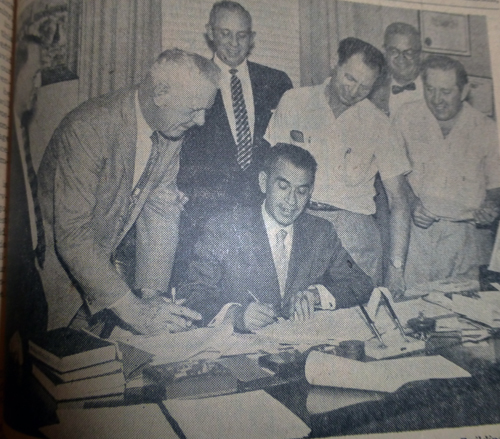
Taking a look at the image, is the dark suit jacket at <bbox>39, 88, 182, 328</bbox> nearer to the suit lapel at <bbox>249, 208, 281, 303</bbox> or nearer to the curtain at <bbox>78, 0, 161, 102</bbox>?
the curtain at <bbox>78, 0, 161, 102</bbox>

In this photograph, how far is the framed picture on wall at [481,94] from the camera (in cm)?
182

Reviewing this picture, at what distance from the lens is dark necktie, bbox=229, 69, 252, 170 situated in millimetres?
1609

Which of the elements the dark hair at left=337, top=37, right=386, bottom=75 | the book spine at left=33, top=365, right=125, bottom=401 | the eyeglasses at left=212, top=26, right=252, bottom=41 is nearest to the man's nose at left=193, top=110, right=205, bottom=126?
the eyeglasses at left=212, top=26, right=252, bottom=41

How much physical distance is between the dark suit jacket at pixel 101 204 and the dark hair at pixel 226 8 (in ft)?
1.42

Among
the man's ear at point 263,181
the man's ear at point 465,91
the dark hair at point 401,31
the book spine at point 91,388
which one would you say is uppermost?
the dark hair at point 401,31

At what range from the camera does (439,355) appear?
5.36 feet

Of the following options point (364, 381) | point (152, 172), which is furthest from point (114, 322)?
point (364, 381)

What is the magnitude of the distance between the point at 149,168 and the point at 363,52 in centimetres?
102

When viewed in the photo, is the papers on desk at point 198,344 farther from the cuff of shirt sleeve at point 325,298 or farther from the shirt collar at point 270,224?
the shirt collar at point 270,224

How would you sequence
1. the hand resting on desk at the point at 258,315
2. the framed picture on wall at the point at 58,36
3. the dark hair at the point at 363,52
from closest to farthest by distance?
1. the hand resting on desk at the point at 258,315
2. the framed picture on wall at the point at 58,36
3. the dark hair at the point at 363,52

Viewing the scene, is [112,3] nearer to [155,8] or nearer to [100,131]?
[155,8]

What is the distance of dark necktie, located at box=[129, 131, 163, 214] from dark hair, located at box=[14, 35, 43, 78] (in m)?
0.63

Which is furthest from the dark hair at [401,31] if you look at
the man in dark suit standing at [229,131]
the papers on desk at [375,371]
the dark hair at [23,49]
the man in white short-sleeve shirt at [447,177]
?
the dark hair at [23,49]

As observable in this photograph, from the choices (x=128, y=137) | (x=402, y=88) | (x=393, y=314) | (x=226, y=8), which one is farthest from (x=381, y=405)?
(x=226, y=8)
